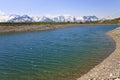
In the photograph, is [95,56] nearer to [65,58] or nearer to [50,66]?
[65,58]

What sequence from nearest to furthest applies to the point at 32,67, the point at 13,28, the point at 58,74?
the point at 58,74
the point at 32,67
the point at 13,28

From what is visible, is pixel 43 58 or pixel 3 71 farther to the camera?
pixel 43 58

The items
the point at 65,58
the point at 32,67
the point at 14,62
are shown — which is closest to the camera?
the point at 32,67

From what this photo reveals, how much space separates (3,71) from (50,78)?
6.77 m

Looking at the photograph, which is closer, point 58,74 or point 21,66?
point 58,74

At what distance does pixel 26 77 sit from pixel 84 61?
11.3 meters

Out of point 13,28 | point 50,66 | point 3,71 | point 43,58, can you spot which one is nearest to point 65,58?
point 43,58

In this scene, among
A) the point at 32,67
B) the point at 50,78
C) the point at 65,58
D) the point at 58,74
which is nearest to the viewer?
the point at 50,78

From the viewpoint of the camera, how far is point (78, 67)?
99.6ft

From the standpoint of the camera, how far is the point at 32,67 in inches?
1192

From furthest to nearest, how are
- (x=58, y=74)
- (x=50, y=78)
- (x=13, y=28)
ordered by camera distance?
(x=13, y=28) < (x=58, y=74) < (x=50, y=78)

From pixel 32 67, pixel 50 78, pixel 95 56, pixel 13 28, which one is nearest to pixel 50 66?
pixel 32 67

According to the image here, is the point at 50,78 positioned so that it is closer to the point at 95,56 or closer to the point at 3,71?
the point at 3,71

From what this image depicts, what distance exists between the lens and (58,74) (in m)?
26.8
